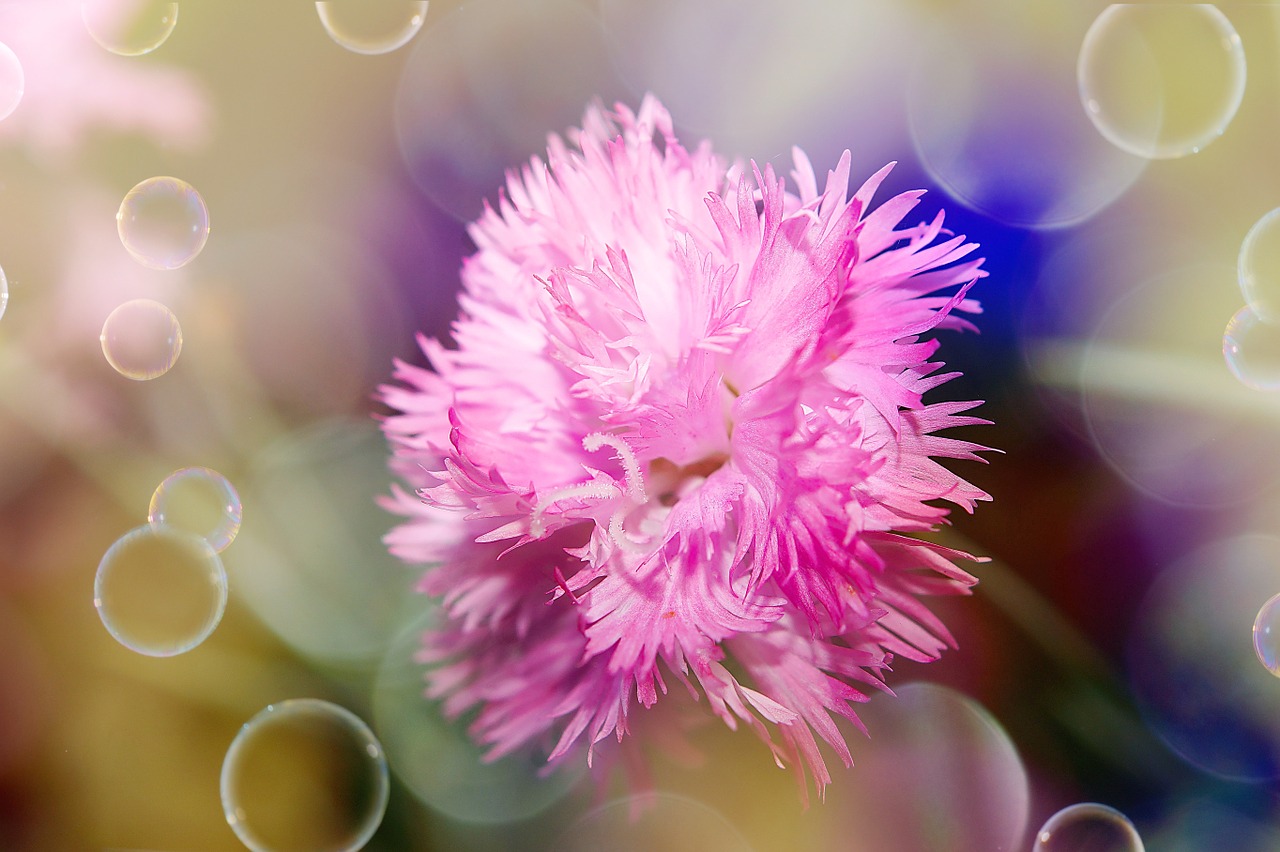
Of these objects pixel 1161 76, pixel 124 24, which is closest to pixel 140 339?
pixel 124 24

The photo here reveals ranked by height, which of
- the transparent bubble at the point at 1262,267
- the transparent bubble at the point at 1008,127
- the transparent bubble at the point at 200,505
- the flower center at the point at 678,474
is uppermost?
the transparent bubble at the point at 1008,127

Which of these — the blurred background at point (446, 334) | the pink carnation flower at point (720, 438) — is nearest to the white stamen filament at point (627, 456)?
the pink carnation flower at point (720, 438)

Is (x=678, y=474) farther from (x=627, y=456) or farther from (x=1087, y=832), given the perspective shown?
(x=1087, y=832)

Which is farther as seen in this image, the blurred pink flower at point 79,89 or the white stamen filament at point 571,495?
the blurred pink flower at point 79,89

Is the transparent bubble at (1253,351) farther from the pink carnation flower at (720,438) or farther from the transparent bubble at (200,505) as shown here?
the transparent bubble at (200,505)

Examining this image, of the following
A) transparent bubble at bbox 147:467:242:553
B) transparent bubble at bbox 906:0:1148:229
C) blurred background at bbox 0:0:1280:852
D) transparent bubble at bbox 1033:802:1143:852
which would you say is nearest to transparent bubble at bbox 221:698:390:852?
blurred background at bbox 0:0:1280:852

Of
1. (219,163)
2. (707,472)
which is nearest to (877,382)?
(707,472)
